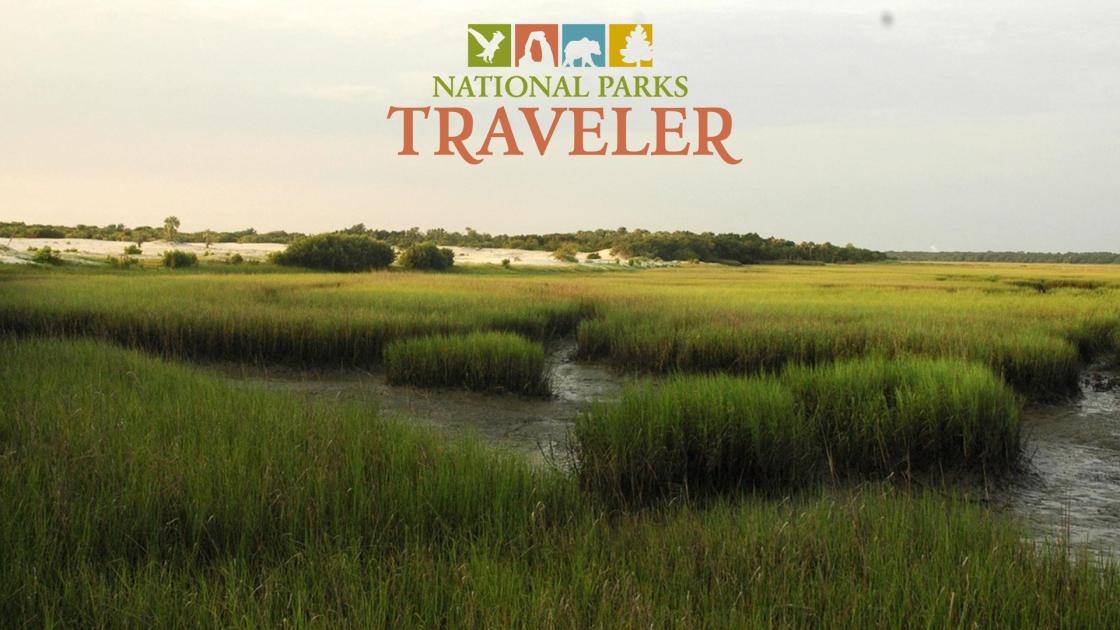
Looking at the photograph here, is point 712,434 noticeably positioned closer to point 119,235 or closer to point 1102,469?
point 1102,469

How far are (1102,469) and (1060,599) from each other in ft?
15.6

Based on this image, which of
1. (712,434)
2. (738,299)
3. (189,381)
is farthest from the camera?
(738,299)

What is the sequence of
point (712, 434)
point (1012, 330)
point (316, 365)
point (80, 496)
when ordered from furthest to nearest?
point (1012, 330), point (316, 365), point (712, 434), point (80, 496)

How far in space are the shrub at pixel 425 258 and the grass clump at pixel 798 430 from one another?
30.0 metres

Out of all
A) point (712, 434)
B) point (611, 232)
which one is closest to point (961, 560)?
point (712, 434)

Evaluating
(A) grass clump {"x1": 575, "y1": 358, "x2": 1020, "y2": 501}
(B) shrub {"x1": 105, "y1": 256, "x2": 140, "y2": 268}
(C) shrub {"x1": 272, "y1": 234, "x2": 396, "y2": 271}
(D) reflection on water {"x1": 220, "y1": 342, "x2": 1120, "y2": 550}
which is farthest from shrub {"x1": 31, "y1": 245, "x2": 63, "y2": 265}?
(A) grass clump {"x1": 575, "y1": 358, "x2": 1020, "y2": 501}

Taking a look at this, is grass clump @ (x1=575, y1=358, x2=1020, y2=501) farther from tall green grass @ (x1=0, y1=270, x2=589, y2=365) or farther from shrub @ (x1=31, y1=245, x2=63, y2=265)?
shrub @ (x1=31, y1=245, x2=63, y2=265)

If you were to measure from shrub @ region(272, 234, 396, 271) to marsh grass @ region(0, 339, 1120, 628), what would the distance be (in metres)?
29.4

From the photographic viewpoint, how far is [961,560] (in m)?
3.16

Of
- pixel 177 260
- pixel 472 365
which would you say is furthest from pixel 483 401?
pixel 177 260

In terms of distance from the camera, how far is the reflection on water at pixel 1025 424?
17.4ft

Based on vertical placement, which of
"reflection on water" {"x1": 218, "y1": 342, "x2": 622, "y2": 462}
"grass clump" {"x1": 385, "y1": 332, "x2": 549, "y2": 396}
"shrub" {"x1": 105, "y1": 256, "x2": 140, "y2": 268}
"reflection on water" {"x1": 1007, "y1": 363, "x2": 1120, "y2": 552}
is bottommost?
"reflection on water" {"x1": 1007, "y1": 363, "x2": 1120, "y2": 552}

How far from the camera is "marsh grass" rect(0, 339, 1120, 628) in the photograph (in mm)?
2648

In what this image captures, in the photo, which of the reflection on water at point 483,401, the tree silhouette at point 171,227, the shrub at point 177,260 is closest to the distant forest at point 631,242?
the tree silhouette at point 171,227
